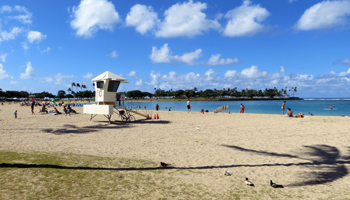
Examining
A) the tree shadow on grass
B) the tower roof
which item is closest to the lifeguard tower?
the tower roof

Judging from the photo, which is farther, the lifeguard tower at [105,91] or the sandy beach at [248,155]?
the lifeguard tower at [105,91]

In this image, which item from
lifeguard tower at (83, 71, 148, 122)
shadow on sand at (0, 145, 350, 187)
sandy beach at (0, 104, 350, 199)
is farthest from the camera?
lifeguard tower at (83, 71, 148, 122)

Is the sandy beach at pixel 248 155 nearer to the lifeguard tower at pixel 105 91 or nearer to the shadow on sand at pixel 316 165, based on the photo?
the shadow on sand at pixel 316 165

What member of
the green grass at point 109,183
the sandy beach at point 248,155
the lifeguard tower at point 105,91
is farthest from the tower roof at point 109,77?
the green grass at point 109,183

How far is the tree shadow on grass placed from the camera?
604 cm

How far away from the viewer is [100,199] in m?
4.39

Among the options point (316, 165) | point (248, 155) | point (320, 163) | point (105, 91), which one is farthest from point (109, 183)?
point (105, 91)

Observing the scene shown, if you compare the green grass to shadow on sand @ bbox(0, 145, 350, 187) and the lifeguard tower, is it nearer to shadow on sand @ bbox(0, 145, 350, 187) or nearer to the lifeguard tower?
shadow on sand @ bbox(0, 145, 350, 187)

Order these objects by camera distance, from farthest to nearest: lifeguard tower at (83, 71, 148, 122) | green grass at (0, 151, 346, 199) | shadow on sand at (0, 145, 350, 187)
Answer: lifeguard tower at (83, 71, 148, 122) → shadow on sand at (0, 145, 350, 187) → green grass at (0, 151, 346, 199)

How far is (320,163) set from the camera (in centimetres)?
743

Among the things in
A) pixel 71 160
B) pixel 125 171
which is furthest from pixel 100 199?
pixel 71 160

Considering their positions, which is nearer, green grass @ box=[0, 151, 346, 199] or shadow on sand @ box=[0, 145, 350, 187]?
green grass @ box=[0, 151, 346, 199]

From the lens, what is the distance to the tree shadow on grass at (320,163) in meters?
6.04

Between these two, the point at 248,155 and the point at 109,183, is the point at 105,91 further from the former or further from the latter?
the point at 109,183
